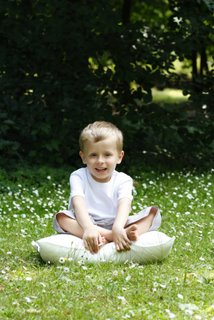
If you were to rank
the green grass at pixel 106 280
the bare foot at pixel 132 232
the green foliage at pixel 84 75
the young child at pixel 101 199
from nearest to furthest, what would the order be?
1. the green grass at pixel 106 280
2. the bare foot at pixel 132 232
3. the young child at pixel 101 199
4. the green foliage at pixel 84 75

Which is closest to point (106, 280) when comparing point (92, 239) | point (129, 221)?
point (92, 239)

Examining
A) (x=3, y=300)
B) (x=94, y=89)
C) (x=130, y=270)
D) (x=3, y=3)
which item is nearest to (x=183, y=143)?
(x=94, y=89)

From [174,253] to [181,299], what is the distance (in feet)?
4.18

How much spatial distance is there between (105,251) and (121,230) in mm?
199

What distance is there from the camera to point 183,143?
34.9 feet

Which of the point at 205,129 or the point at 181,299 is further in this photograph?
the point at 205,129

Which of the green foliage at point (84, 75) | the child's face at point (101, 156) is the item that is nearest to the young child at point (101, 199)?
the child's face at point (101, 156)

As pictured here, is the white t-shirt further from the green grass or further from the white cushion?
the green grass

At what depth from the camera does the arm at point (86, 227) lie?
5203 mm

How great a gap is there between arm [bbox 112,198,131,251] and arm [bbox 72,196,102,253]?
Answer: 0.13 metres

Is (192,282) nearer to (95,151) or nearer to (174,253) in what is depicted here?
(174,253)

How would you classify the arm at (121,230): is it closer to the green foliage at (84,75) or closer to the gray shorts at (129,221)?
the gray shorts at (129,221)

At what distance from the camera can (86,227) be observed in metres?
5.25

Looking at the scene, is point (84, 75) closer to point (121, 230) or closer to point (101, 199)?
point (101, 199)
